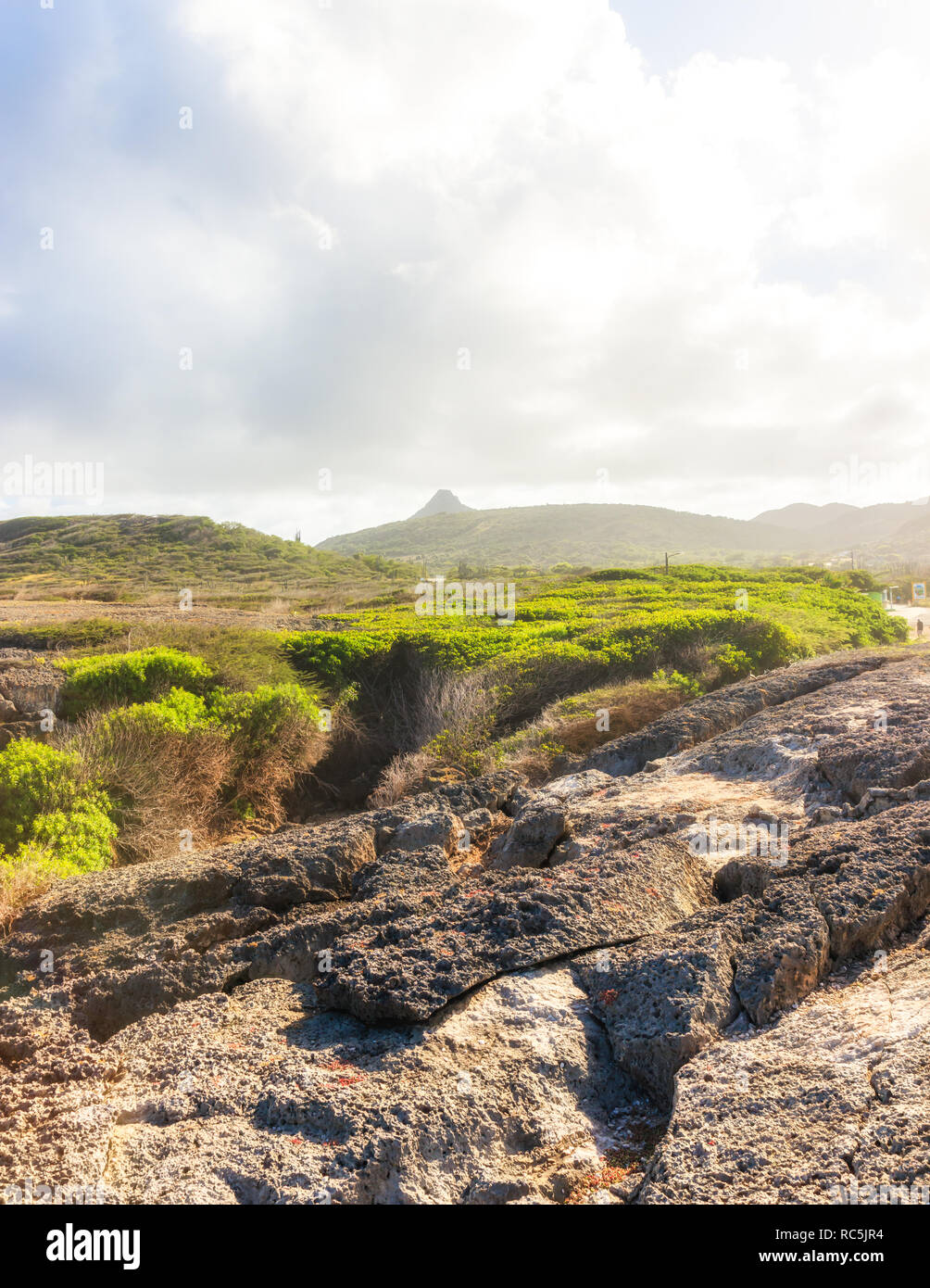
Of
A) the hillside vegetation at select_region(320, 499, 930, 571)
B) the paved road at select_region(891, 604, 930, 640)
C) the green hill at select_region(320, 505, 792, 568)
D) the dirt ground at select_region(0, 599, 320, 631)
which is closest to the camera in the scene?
the dirt ground at select_region(0, 599, 320, 631)

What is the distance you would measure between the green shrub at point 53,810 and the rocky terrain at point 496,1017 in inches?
80.9

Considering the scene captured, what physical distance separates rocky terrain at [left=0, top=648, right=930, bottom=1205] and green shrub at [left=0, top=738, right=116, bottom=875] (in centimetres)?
205

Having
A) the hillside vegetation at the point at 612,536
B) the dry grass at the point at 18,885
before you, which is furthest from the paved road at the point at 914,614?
the hillside vegetation at the point at 612,536

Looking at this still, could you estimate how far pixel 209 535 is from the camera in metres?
63.8

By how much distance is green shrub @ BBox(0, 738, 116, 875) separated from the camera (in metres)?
7.06

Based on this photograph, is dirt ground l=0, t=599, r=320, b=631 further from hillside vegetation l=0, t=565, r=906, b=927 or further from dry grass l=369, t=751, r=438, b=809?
dry grass l=369, t=751, r=438, b=809

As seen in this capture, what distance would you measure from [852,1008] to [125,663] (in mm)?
9999

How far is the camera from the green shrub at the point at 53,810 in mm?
7059

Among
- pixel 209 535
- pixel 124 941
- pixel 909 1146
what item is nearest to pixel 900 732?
pixel 909 1146

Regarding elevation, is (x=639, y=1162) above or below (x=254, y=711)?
below

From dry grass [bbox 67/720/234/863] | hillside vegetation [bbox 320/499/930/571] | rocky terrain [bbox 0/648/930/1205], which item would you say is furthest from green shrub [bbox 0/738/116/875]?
hillside vegetation [bbox 320/499/930/571]

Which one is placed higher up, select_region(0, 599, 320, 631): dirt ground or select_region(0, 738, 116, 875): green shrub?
select_region(0, 599, 320, 631): dirt ground
